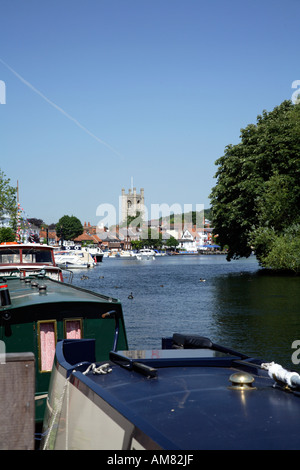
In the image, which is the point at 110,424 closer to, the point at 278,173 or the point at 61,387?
the point at 61,387

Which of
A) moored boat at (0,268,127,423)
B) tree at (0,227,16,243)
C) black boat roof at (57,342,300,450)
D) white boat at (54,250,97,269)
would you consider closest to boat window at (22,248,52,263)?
moored boat at (0,268,127,423)

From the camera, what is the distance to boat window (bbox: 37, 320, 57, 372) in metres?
9.10

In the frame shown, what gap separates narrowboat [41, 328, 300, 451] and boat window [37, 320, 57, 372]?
244cm

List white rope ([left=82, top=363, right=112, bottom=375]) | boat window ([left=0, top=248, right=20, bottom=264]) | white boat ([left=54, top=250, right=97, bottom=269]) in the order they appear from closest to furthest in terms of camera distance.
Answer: white rope ([left=82, top=363, right=112, bottom=375]) < boat window ([left=0, top=248, right=20, bottom=264]) < white boat ([left=54, top=250, right=97, bottom=269])

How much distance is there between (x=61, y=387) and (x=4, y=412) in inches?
29.0

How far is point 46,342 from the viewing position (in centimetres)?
920

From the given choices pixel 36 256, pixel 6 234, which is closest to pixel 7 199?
pixel 6 234

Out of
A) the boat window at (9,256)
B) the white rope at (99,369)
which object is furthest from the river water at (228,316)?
the white rope at (99,369)

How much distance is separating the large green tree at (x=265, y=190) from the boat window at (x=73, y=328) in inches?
1466

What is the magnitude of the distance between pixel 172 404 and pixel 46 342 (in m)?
4.98

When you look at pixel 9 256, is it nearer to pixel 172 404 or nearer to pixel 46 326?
pixel 46 326

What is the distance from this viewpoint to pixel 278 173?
47.5 metres

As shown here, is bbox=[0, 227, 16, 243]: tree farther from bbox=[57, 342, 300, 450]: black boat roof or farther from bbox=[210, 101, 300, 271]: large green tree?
bbox=[57, 342, 300, 450]: black boat roof

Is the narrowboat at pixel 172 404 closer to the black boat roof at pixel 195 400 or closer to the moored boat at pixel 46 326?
the black boat roof at pixel 195 400
